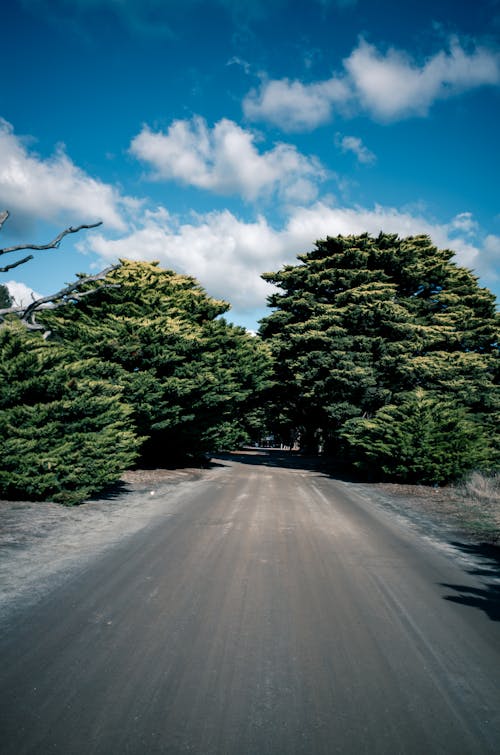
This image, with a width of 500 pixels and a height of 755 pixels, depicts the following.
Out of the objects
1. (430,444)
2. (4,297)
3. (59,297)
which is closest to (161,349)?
(59,297)

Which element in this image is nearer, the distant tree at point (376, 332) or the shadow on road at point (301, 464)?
the shadow on road at point (301, 464)

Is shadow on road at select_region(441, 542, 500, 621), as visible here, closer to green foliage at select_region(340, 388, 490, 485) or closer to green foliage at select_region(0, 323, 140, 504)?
green foliage at select_region(0, 323, 140, 504)

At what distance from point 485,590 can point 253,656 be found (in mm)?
3581

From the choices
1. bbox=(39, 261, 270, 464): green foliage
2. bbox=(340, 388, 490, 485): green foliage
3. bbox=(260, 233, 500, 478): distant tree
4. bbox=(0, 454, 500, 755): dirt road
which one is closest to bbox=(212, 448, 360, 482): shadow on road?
bbox=(260, 233, 500, 478): distant tree

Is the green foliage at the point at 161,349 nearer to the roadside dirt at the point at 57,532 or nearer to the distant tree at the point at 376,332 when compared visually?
the roadside dirt at the point at 57,532

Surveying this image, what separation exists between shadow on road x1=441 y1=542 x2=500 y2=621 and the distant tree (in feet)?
48.7

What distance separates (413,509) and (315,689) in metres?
8.95

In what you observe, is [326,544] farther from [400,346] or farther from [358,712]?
[400,346]

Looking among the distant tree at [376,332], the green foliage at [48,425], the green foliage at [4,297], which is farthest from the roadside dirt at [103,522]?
the green foliage at [4,297]

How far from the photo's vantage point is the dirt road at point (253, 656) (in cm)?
250

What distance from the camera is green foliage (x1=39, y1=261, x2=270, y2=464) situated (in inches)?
547

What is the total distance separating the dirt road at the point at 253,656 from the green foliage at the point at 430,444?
8615 millimetres

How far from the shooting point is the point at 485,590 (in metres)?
5.00

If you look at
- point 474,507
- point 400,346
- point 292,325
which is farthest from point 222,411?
point 474,507
